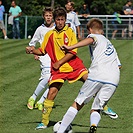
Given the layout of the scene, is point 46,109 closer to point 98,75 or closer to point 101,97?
point 101,97

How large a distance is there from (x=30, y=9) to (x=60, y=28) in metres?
41.0

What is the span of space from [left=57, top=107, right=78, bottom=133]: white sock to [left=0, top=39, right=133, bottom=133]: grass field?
0.68 meters

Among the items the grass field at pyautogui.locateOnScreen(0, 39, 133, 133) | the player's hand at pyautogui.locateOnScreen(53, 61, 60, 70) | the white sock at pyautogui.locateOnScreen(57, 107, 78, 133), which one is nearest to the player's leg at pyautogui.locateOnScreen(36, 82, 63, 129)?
the grass field at pyautogui.locateOnScreen(0, 39, 133, 133)

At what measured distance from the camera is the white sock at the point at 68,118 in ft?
27.7

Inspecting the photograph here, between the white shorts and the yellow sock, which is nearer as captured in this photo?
the white shorts

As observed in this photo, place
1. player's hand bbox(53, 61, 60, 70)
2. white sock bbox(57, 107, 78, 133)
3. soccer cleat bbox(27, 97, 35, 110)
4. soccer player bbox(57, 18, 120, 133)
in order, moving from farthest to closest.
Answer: soccer cleat bbox(27, 97, 35, 110), player's hand bbox(53, 61, 60, 70), white sock bbox(57, 107, 78, 133), soccer player bbox(57, 18, 120, 133)

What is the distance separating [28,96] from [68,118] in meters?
4.39

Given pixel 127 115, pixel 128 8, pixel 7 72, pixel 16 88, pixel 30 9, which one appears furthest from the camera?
pixel 30 9

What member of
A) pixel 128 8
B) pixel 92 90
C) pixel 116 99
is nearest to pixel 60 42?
pixel 92 90

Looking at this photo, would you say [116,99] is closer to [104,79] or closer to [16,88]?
[16,88]

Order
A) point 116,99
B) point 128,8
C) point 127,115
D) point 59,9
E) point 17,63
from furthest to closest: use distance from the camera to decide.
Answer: point 128,8 < point 17,63 < point 116,99 < point 127,115 < point 59,9

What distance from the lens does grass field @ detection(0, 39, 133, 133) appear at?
31.6ft

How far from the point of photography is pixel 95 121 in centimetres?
844

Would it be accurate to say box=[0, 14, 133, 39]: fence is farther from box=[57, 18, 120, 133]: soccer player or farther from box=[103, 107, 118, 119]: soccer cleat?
box=[57, 18, 120, 133]: soccer player
